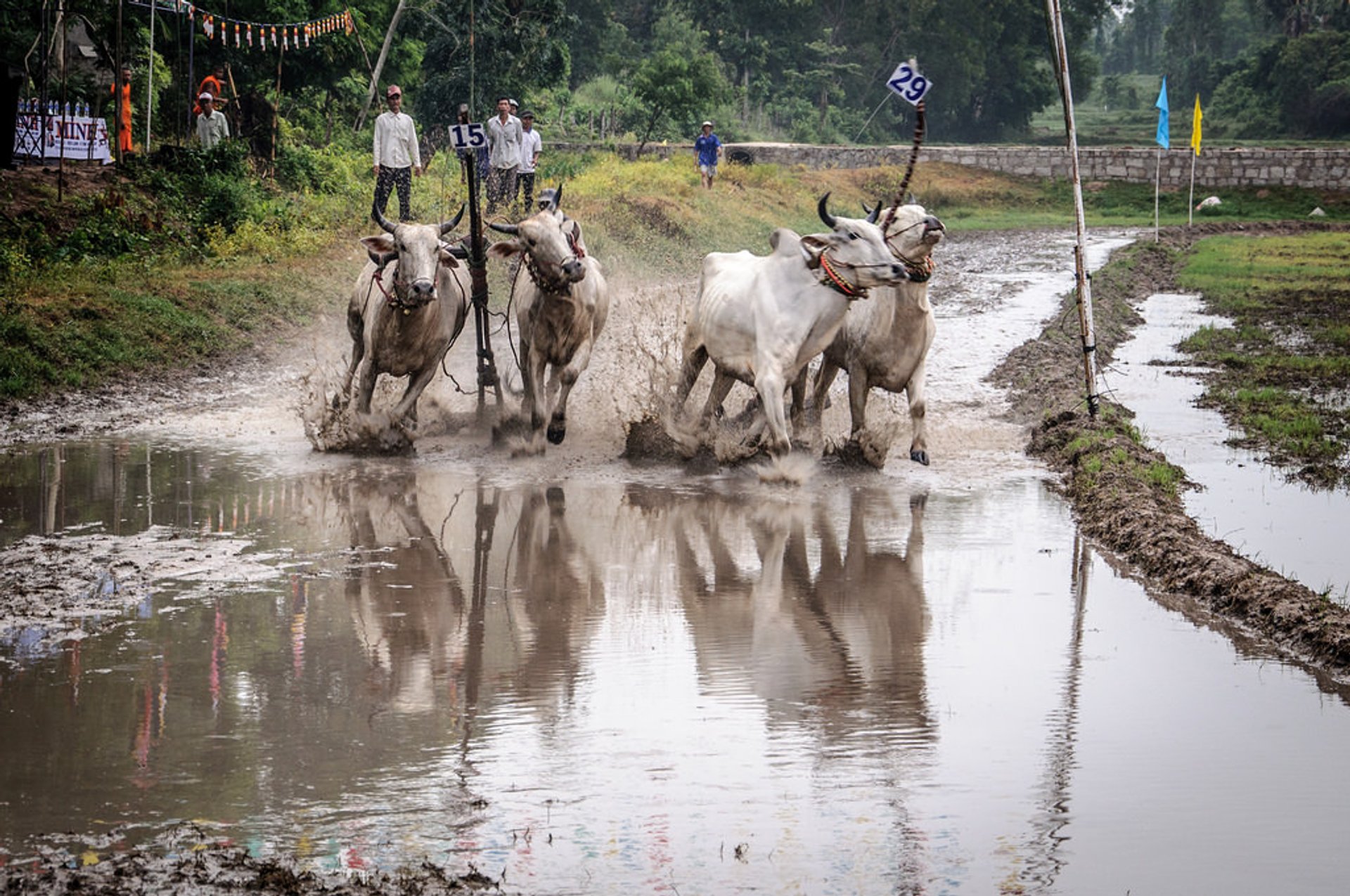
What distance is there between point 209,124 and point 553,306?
1367 centimetres

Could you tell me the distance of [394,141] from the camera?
16594 mm

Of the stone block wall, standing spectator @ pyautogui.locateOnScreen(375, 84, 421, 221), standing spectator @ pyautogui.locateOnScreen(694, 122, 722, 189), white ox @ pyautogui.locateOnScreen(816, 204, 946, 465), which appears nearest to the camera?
white ox @ pyautogui.locateOnScreen(816, 204, 946, 465)

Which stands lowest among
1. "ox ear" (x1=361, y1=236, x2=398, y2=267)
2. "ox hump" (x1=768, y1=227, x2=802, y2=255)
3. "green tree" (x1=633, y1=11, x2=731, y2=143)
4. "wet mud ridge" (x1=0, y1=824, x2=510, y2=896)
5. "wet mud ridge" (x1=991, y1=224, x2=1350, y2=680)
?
"wet mud ridge" (x1=0, y1=824, x2=510, y2=896)

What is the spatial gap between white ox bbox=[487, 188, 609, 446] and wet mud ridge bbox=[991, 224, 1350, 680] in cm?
348

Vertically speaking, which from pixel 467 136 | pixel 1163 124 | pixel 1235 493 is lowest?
pixel 1235 493

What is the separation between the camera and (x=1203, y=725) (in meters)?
6.54

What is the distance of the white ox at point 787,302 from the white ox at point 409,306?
1.93 metres

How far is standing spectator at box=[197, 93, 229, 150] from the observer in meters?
23.6

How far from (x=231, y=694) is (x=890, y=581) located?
3.65m

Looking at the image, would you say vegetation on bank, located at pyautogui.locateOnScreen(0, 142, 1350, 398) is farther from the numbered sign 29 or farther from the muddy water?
the numbered sign 29

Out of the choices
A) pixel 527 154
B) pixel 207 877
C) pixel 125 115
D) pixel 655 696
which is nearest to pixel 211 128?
pixel 125 115

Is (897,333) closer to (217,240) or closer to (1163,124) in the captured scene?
(217,240)

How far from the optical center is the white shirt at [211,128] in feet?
77.4

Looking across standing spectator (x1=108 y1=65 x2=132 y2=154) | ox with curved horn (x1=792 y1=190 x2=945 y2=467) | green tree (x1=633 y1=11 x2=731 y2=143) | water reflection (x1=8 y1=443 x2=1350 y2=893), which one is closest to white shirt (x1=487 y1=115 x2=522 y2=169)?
standing spectator (x1=108 y1=65 x2=132 y2=154)
